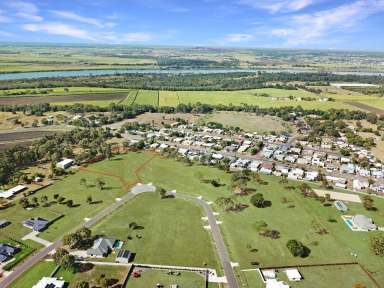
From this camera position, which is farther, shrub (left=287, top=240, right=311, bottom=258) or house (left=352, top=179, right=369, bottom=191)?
house (left=352, top=179, right=369, bottom=191)

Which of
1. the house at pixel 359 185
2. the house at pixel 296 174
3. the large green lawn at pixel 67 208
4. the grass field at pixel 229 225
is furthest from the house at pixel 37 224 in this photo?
the house at pixel 359 185

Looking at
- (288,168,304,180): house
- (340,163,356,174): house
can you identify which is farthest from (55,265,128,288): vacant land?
(340,163,356,174): house

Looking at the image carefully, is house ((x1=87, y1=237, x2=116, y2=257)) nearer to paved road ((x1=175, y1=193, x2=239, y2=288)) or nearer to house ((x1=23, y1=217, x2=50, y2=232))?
house ((x1=23, y1=217, x2=50, y2=232))

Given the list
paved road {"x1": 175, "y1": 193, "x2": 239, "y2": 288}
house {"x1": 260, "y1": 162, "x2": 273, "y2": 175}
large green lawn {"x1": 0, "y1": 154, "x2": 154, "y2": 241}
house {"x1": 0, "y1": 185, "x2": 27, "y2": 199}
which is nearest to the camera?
paved road {"x1": 175, "y1": 193, "x2": 239, "y2": 288}

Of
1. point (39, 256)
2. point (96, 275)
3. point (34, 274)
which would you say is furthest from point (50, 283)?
point (39, 256)

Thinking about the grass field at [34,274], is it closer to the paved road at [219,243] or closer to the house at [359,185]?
the paved road at [219,243]

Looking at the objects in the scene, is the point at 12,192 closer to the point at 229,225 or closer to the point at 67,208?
the point at 67,208
